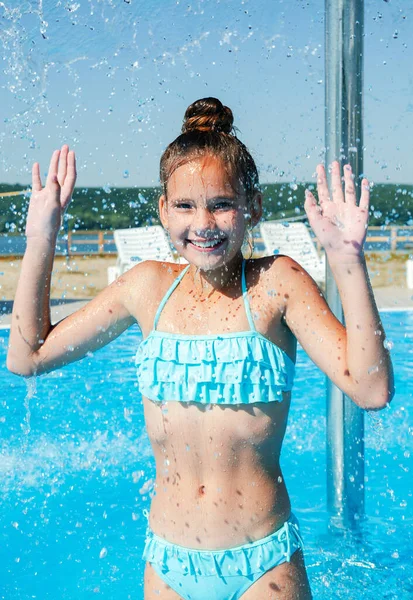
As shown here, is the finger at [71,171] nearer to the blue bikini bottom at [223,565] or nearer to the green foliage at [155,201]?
the green foliage at [155,201]

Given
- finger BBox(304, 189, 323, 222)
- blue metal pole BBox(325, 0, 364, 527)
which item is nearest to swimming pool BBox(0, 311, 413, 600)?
blue metal pole BBox(325, 0, 364, 527)

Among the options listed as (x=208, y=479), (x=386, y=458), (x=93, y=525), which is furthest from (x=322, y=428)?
(x=208, y=479)

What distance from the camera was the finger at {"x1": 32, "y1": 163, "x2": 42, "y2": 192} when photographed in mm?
2238

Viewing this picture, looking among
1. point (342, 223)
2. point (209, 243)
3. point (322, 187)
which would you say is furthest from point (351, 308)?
point (209, 243)

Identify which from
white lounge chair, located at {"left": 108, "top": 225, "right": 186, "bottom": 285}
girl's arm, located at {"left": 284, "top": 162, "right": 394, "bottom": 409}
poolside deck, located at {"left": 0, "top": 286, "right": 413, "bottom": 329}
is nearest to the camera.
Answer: girl's arm, located at {"left": 284, "top": 162, "right": 394, "bottom": 409}

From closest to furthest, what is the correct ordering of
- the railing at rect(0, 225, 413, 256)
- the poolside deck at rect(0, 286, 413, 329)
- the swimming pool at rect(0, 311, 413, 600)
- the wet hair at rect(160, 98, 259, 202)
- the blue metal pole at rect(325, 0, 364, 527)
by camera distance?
1. the wet hair at rect(160, 98, 259, 202)
2. the blue metal pole at rect(325, 0, 364, 527)
3. the swimming pool at rect(0, 311, 413, 600)
4. the poolside deck at rect(0, 286, 413, 329)
5. the railing at rect(0, 225, 413, 256)

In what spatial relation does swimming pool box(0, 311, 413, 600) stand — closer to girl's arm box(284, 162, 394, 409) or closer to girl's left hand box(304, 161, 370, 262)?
girl's arm box(284, 162, 394, 409)

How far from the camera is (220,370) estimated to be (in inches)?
79.7

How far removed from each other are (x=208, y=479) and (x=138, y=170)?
1818mm

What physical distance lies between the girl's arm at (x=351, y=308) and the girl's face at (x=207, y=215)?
0.25 metres

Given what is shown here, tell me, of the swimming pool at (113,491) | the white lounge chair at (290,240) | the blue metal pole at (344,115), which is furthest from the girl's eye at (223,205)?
the white lounge chair at (290,240)

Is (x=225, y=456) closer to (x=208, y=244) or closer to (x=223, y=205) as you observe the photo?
(x=208, y=244)

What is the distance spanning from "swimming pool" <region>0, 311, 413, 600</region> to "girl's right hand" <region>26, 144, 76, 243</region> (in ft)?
3.13

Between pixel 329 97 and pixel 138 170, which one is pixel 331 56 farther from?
pixel 138 170
